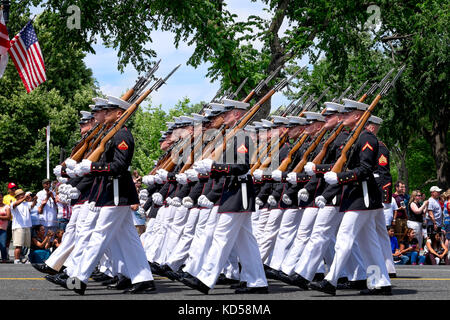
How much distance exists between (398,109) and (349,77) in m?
1.98

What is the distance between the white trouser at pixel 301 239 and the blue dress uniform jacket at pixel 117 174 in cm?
210

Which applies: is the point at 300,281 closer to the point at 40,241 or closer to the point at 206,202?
the point at 206,202

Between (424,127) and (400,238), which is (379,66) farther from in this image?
(400,238)

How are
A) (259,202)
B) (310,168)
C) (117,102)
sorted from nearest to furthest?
1. (117,102)
2. (310,168)
3. (259,202)

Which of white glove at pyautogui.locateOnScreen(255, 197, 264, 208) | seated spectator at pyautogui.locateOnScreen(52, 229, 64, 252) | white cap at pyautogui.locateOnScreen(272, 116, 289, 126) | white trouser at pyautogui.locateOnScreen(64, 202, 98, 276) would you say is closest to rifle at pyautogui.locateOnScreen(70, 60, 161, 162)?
white trouser at pyautogui.locateOnScreen(64, 202, 98, 276)

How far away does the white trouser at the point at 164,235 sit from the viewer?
12.2m

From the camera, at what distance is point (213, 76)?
22.2m

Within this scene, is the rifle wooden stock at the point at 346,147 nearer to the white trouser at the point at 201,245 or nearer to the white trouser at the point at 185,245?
the white trouser at the point at 201,245

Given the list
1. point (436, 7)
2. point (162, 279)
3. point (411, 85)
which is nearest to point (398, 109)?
point (411, 85)

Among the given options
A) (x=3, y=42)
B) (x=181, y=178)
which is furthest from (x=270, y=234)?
(x=3, y=42)

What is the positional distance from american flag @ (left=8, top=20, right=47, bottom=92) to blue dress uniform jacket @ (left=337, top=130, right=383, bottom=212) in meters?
11.1

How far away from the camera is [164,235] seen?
12.3 m

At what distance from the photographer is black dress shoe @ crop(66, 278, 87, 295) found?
30.1ft

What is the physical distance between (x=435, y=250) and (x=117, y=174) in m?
10.5
